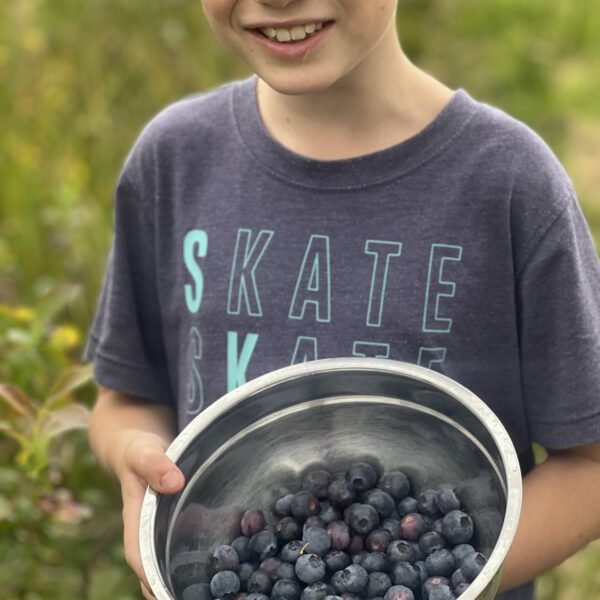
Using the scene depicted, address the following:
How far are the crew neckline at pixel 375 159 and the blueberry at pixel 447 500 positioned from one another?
373 mm

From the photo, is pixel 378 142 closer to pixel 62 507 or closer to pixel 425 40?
pixel 62 507

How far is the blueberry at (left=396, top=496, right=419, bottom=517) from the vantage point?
3.44 feet

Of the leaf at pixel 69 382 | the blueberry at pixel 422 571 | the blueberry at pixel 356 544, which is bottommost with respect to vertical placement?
the leaf at pixel 69 382

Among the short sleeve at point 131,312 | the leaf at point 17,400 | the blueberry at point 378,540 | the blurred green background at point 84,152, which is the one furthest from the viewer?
the blurred green background at point 84,152

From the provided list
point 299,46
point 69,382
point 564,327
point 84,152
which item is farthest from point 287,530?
point 84,152

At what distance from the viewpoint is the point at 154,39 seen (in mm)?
3320

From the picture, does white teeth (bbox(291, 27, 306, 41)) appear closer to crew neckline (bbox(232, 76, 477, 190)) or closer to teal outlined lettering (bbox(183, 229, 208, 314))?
crew neckline (bbox(232, 76, 477, 190))

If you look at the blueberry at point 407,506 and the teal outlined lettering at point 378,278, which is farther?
the teal outlined lettering at point 378,278

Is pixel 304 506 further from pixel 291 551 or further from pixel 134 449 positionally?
pixel 134 449

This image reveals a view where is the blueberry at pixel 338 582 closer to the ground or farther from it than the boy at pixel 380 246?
closer to the ground

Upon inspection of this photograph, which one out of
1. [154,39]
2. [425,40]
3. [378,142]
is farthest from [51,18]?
[378,142]

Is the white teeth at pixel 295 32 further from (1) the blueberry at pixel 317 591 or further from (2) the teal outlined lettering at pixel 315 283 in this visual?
(1) the blueberry at pixel 317 591

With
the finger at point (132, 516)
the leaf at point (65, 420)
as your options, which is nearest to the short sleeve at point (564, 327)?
the finger at point (132, 516)

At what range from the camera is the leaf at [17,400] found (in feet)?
4.94
